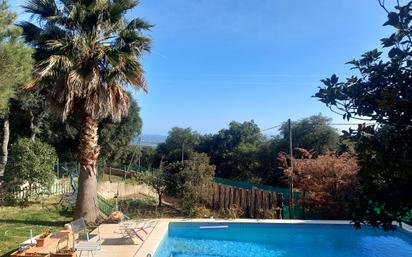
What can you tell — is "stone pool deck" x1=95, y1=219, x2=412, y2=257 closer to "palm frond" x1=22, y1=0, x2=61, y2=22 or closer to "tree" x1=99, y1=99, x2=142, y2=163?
"palm frond" x1=22, y1=0, x2=61, y2=22

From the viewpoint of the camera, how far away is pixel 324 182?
17250 millimetres

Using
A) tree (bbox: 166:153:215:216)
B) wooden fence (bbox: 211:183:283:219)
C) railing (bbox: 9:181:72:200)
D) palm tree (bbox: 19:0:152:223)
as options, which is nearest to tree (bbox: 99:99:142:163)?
railing (bbox: 9:181:72:200)

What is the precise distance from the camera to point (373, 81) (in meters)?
3.15

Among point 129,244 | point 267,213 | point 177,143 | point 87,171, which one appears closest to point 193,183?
point 267,213

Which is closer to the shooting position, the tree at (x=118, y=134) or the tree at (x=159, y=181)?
the tree at (x=159, y=181)

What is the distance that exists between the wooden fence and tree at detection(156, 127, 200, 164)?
902 inches

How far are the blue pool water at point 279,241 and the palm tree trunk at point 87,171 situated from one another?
3068 millimetres

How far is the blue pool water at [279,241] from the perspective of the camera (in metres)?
13.6

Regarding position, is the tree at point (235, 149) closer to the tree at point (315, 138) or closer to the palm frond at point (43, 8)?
the tree at point (315, 138)

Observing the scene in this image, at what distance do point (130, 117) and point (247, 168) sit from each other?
10.4 meters

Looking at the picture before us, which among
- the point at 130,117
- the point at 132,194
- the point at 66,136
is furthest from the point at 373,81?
the point at 130,117

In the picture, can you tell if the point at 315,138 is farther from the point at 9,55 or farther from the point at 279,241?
the point at 9,55

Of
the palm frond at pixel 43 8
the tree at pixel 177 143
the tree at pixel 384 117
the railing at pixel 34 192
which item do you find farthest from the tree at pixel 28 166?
the tree at pixel 177 143

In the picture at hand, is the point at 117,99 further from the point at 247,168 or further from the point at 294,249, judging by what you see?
the point at 247,168
